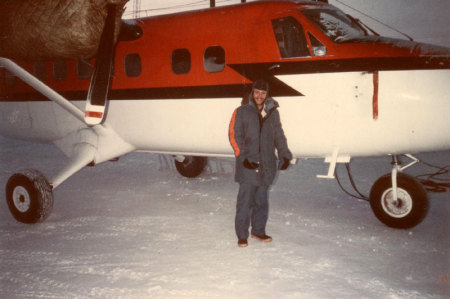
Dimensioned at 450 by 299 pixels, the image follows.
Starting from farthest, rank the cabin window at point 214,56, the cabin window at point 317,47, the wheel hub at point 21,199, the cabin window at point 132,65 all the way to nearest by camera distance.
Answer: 1. the cabin window at point 132,65
2. the wheel hub at point 21,199
3. the cabin window at point 214,56
4. the cabin window at point 317,47

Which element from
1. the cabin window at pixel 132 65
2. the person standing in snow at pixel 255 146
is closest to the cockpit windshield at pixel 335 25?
the person standing in snow at pixel 255 146

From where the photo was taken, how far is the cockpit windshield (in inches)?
209

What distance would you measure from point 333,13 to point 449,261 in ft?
11.0

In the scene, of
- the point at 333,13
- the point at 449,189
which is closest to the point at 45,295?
the point at 333,13

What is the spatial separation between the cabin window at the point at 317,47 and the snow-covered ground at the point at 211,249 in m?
2.26

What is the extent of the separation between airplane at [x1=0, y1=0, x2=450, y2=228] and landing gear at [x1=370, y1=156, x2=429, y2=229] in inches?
0.5

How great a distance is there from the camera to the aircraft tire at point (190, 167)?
9008 mm

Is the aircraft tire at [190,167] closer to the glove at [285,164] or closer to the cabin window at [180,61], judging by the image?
the cabin window at [180,61]

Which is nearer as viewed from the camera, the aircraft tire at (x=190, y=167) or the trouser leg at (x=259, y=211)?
the trouser leg at (x=259, y=211)

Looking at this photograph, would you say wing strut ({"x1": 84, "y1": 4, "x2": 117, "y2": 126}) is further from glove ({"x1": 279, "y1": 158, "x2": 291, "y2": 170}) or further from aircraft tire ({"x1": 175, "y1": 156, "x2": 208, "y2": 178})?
aircraft tire ({"x1": 175, "y1": 156, "x2": 208, "y2": 178})

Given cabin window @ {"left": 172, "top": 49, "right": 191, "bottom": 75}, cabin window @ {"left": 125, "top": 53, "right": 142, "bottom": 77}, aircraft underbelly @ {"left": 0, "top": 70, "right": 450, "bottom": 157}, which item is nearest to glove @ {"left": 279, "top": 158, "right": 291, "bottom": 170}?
aircraft underbelly @ {"left": 0, "top": 70, "right": 450, "bottom": 157}

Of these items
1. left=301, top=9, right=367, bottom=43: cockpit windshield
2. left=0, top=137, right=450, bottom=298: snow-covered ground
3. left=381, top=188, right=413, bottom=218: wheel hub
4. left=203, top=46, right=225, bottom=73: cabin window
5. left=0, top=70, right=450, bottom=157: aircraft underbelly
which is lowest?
left=0, top=137, right=450, bottom=298: snow-covered ground

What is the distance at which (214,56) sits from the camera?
605cm

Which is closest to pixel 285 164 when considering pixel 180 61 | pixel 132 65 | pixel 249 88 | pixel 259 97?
pixel 259 97
